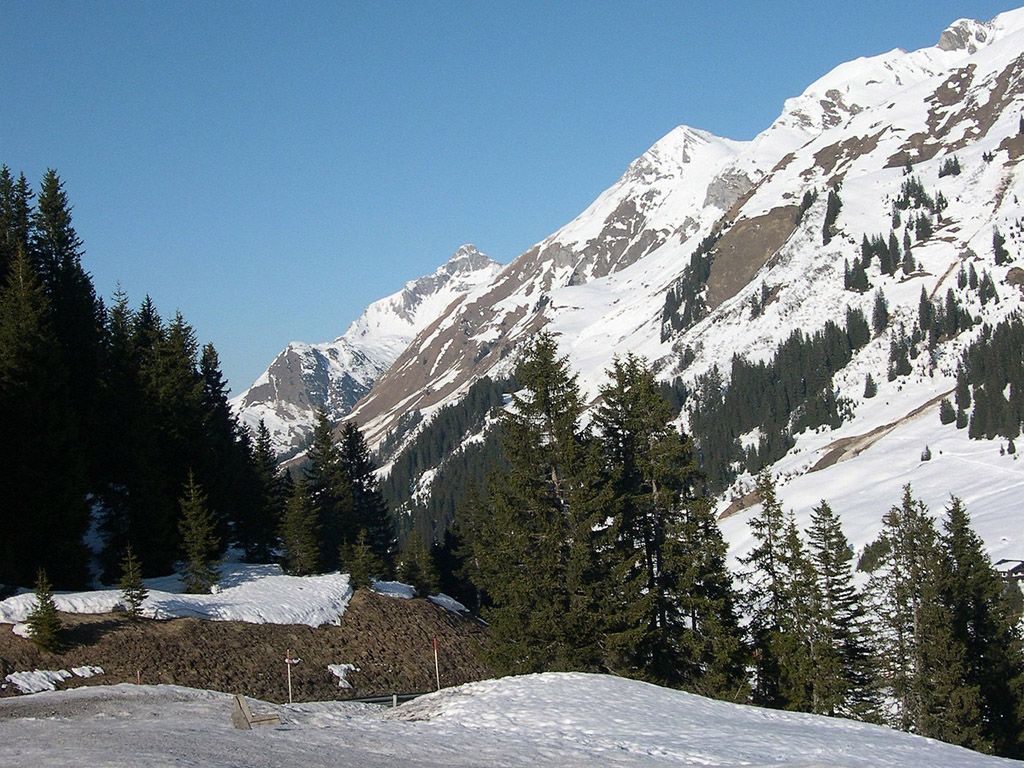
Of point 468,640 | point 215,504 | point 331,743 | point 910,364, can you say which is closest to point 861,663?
point 468,640

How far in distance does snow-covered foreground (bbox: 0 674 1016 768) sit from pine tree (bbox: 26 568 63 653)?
747cm

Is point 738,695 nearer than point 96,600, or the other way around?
point 738,695

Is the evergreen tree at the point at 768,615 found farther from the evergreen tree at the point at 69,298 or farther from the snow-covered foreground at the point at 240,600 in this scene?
the evergreen tree at the point at 69,298

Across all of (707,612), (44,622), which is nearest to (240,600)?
(44,622)

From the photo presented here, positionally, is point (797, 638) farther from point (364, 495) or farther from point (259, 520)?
point (364, 495)

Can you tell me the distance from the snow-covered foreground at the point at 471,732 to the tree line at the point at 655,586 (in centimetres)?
467

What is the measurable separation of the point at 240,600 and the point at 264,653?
13.6ft

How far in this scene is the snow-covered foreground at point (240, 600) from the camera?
97.5ft

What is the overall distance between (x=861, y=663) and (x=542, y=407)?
1422 centimetres

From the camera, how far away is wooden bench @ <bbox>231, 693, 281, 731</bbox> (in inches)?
631

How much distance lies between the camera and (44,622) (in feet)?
84.4

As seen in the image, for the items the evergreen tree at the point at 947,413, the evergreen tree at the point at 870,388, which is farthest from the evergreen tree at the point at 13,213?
the evergreen tree at the point at 870,388

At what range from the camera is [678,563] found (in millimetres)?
26969

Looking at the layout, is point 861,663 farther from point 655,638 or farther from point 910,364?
point 910,364
